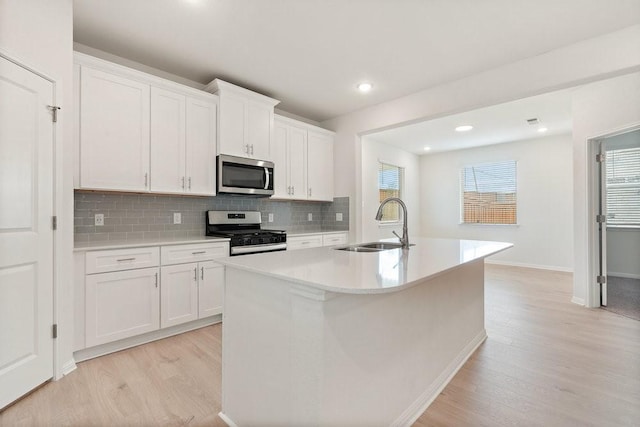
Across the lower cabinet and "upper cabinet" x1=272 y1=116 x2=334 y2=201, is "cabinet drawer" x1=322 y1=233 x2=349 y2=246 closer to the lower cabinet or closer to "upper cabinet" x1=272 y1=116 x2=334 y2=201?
"upper cabinet" x1=272 y1=116 x2=334 y2=201

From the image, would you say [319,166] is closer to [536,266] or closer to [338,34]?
[338,34]

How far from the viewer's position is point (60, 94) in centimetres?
205

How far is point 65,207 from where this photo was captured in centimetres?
208

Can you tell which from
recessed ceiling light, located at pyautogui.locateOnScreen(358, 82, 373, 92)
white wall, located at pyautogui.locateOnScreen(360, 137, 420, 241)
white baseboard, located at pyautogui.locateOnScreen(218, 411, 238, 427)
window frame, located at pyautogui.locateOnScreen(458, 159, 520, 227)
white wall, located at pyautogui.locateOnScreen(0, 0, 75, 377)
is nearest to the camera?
white baseboard, located at pyautogui.locateOnScreen(218, 411, 238, 427)

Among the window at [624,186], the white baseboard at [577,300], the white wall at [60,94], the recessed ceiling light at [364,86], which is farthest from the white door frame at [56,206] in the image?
the window at [624,186]

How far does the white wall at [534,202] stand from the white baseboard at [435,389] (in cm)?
431

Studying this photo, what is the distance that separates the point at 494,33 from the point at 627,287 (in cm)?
446

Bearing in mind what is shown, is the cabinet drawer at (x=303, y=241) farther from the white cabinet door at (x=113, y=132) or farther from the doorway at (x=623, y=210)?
the doorway at (x=623, y=210)

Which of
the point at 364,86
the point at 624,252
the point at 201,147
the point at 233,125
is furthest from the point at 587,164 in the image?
the point at 201,147

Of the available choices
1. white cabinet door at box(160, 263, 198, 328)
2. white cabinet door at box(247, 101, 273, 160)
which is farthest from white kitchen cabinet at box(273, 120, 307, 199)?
white cabinet door at box(160, 263, 198, 328)

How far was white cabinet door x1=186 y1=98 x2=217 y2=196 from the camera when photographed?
9.84 feet

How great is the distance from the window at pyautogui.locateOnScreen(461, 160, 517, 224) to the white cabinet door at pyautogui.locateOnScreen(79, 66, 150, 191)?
20.5 feet

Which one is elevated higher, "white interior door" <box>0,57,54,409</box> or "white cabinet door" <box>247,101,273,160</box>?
"white cabinet door" <box>247,101,273,160</box>

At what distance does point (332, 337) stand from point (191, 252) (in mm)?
2047
